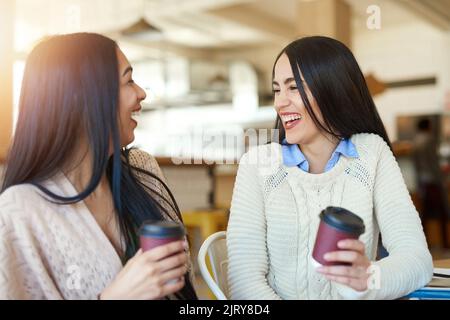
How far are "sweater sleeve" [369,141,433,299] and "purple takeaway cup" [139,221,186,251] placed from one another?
1.20 ft

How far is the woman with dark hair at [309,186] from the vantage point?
114 cm

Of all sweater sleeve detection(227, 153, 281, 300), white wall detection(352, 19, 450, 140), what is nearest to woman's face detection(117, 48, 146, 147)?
sweater sleeve detection(227, 153, 281, 300)

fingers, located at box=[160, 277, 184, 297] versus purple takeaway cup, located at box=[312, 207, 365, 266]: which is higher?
purple takeaway cup, located at box=[312, 207, 365, 266]

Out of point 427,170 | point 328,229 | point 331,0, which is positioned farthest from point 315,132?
point 427,170

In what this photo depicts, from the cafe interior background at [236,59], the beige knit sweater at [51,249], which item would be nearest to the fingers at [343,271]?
the beige knit sweater at [51,249]

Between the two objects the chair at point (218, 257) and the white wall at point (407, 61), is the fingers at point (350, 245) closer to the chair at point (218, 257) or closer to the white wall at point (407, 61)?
the chair at point (218, 257)

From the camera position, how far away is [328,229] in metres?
0.78

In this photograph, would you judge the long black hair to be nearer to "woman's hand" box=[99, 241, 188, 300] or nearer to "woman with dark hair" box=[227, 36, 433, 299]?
"woman with dark hair" box=[227, 36, 433, 299]

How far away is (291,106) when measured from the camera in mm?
1179

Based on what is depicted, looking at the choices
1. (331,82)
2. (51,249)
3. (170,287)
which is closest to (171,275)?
(170,287)

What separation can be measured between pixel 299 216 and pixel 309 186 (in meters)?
0.07

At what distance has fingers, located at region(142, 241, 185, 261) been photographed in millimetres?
795

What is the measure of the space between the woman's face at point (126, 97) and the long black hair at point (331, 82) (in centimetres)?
34
